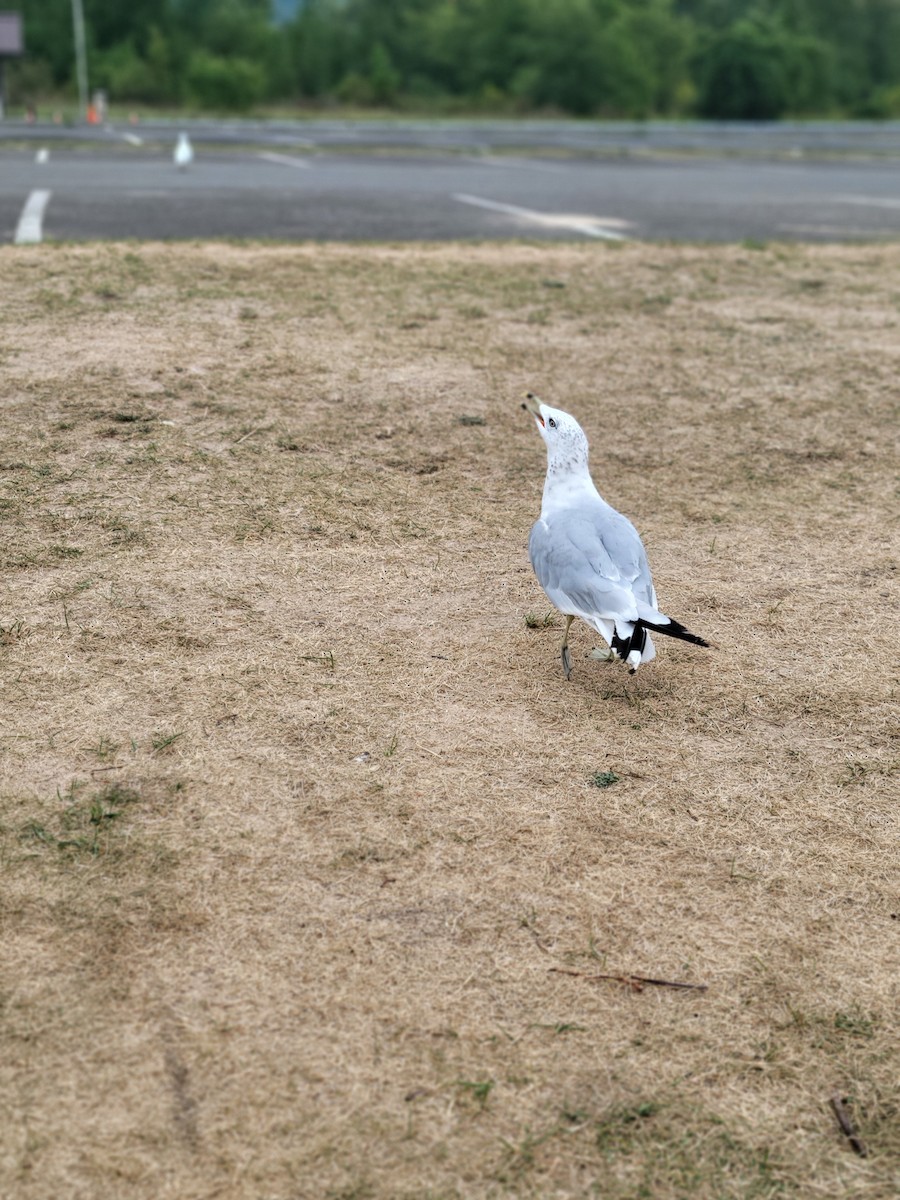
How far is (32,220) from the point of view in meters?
9.76

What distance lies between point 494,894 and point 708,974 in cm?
52

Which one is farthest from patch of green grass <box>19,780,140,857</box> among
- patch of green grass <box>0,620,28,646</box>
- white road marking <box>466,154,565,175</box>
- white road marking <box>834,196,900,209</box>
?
white road marking <box>466,154,565,175</box>

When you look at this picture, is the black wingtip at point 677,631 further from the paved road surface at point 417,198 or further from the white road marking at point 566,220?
the white road marking at point 566,220

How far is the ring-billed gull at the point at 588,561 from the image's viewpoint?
3.65 metres

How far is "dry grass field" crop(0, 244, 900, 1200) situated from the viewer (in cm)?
242

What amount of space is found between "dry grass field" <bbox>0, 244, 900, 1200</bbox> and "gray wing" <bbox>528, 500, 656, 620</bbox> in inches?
12.6

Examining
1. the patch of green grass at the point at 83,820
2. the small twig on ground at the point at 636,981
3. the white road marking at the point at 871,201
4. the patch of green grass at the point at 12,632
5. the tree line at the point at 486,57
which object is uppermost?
the tree line at the point at 486,57

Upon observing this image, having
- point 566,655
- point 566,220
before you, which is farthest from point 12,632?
point 566,220

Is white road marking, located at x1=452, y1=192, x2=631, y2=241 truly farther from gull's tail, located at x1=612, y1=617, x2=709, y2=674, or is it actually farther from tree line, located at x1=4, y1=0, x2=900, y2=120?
tree line, located at x1=4, y1=0, x2=900, y2=120

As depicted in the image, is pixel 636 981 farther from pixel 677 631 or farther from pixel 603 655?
pixel 603 655

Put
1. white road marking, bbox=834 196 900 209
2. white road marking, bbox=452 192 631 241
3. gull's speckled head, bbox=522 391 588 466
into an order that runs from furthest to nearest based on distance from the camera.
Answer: white road marking, bbox=834 196 900 209 → white road marking, bbox=452 192 631 241 → gull's speckled head, bbox=522 391 588 466

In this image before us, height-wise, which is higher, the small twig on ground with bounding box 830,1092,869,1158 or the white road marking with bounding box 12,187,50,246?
the white road marking with bounding box 12,187,50,246

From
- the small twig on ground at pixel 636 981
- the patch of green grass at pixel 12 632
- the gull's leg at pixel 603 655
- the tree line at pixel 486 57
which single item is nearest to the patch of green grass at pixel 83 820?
the patch of green grass at pixel 12 632

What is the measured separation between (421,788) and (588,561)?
35.1 inches
